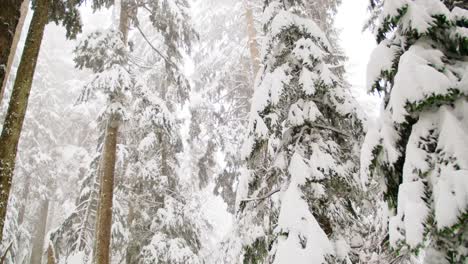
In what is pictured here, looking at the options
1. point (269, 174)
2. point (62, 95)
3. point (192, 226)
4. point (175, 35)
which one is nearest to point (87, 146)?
point (62, 95)

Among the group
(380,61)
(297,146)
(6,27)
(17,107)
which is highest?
(6,27)

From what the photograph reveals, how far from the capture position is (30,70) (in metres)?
4.57

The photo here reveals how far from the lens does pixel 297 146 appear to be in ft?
21.3

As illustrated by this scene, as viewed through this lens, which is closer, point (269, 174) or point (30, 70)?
point (30, 70)

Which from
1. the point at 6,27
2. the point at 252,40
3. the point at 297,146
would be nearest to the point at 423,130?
the point at 297,146

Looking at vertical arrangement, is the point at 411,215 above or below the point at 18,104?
below

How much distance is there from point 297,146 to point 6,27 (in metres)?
4.48

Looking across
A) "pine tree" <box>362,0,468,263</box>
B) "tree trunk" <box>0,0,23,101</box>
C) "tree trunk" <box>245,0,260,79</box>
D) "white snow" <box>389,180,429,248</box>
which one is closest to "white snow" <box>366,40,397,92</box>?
A: "pine tree" <box>362,0,468,263</box>

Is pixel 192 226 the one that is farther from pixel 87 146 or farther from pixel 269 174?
pixel 87 146

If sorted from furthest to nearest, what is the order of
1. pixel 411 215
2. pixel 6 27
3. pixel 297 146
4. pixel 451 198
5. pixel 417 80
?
pixel 297 146 → pixel 6 27 → pixel 417 80 → pixel 411 215 → pixel 451 198

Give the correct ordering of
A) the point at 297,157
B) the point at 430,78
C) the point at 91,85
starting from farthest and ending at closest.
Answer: the point at 91,85, the point at 297,157, the point at 430,78

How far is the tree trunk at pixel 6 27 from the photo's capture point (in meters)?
3.56

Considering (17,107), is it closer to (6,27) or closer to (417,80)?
(6,27)

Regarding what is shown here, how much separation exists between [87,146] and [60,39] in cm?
1616
